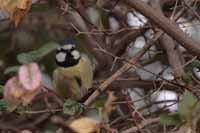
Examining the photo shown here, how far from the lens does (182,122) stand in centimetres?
121

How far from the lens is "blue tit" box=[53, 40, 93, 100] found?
2176 mm

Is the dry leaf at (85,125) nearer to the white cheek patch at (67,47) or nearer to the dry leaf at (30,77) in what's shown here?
the dry leaf at (30,77)

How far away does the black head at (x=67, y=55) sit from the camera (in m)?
2.32

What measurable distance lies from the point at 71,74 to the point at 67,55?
0.08m

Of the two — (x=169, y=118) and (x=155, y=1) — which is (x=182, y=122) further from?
(x=155, y=1)

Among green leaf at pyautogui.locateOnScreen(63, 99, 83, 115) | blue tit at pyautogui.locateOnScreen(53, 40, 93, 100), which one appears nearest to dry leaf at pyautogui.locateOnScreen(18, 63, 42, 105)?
green leaf at pyautogui.locateOnScreen(63, 99, 83, 115)

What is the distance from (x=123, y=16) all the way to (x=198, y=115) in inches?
56.5

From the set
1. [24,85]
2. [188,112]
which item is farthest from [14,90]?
[188,112]

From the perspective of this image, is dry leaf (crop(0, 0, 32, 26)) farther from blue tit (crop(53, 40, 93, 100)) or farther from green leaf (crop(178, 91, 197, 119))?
blue tit (crop(53, 40, 93, 100))

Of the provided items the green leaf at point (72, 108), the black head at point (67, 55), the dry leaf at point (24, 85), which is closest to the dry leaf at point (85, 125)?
the dry leaf at point (24, 85)

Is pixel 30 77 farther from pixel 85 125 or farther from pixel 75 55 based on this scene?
A: pixel 75 55

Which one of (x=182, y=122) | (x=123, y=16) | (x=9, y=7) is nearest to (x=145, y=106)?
(x=123, y=16)

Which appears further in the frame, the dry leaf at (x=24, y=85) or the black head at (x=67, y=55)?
the black head at (x=67, y=55)

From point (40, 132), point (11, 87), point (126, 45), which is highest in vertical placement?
point (11, 87)
